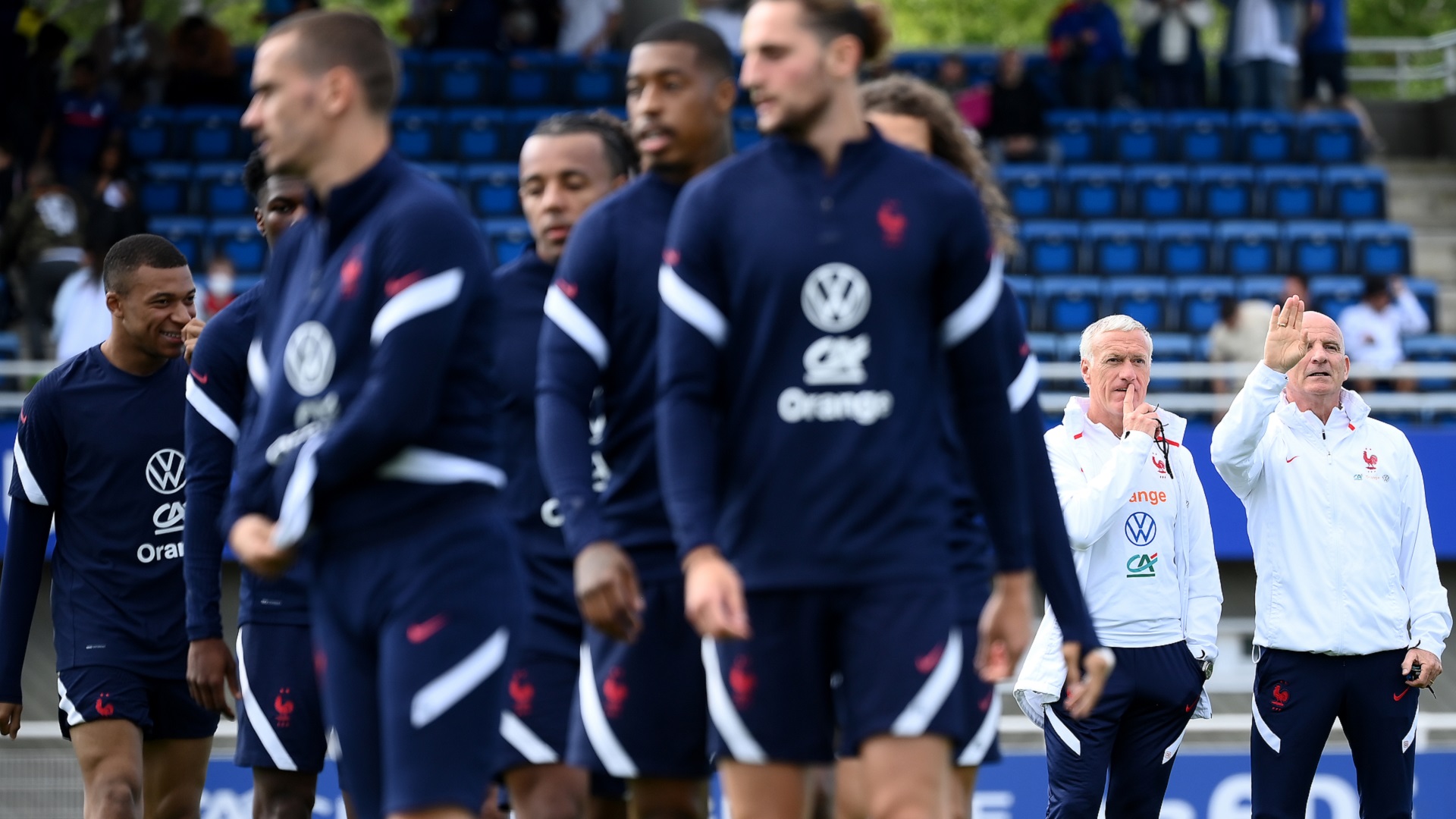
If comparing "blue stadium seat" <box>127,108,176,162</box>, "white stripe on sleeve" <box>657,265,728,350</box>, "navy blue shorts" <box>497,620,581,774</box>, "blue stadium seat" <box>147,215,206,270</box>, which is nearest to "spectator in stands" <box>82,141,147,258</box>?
"blue stadium seat" <box>147,215,206,270</box>

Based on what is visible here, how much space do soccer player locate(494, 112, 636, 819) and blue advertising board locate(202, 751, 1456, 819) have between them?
4.38m

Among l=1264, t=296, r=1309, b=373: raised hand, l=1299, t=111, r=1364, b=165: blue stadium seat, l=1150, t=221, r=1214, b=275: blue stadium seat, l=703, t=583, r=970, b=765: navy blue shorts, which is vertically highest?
l=1299, t=111, r=1364, b=165: blue stadium seat

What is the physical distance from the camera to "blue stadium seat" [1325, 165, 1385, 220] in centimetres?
1859

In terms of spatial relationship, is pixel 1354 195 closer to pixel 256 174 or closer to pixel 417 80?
pixel 417 80

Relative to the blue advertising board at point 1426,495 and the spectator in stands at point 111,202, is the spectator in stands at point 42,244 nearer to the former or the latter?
the spectator in stands at point 111,202

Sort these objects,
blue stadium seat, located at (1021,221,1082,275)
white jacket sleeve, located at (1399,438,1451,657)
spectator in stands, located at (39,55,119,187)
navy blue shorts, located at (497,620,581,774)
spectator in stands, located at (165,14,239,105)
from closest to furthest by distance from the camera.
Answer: navy blue shorts, located at (497,620,581,774), white jacket sleeve, located at (1399,438,1451,657), spectator in stands, located at (39,55,119,187), blue stadium seat, located at (1021,221,1082,275), spectator in stands, located at (165,14,239,105)

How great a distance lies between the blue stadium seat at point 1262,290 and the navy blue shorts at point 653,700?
12.5 metres

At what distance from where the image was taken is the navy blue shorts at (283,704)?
5.70 m

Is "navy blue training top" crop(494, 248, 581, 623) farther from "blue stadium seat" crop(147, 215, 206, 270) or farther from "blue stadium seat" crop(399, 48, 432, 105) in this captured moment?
"blue stadium seat" crop(399, 48, 432, 105)

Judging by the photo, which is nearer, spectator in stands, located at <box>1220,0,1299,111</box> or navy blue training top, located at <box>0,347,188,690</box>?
navy blue training top, located at <box>0,347,188,690</box>

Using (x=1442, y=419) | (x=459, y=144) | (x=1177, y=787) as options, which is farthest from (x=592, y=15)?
(x=1177, y=787)

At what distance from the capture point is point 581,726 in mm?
4605

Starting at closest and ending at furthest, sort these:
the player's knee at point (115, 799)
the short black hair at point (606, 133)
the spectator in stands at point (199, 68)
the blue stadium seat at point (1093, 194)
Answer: the short black hair at point (606, 133), the player's knee at point (115, 799), the blue stadium seat at point (1093, 194), the spectator in stands at point (199, 68)

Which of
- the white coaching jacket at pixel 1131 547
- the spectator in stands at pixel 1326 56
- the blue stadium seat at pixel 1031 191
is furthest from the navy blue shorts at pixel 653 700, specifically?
the spectator in stands at pixel 1326 56
